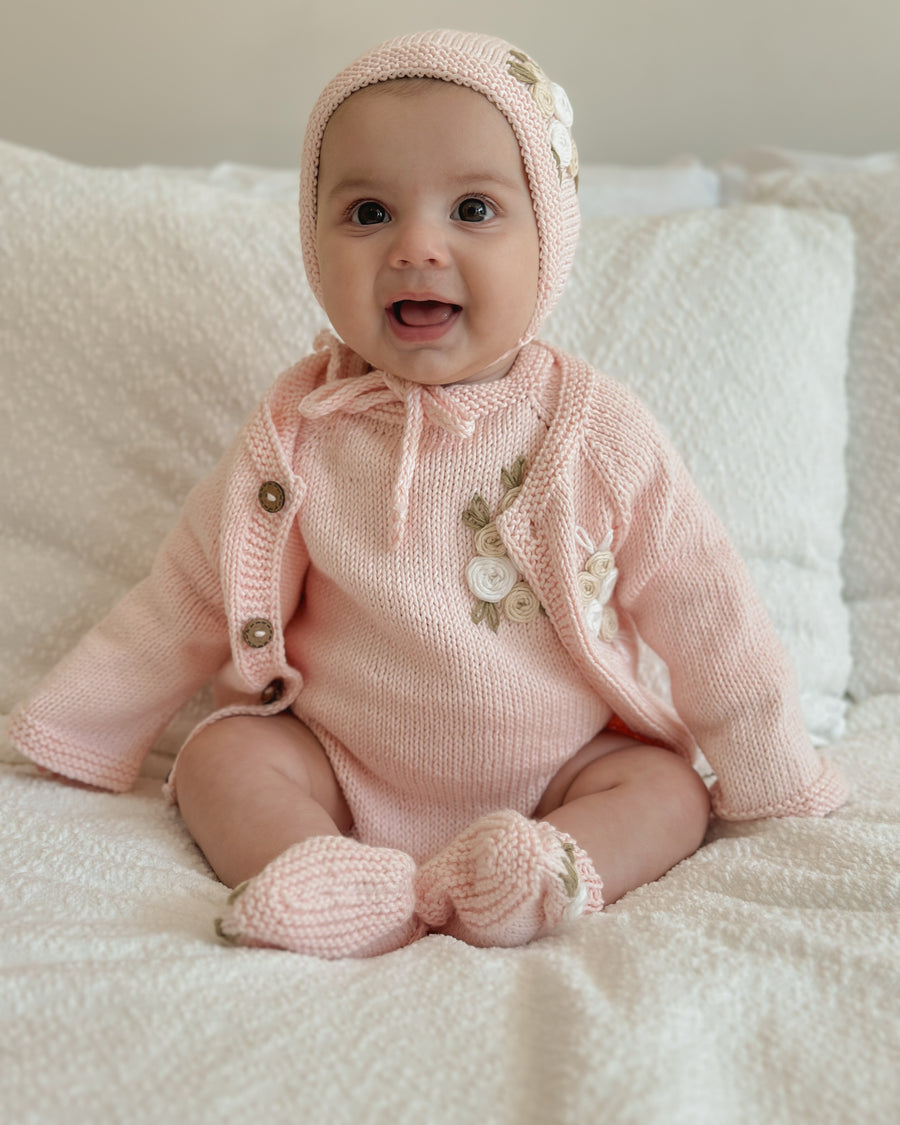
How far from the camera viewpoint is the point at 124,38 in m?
1.69

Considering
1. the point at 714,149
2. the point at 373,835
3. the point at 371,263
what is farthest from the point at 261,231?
the point at 714,149

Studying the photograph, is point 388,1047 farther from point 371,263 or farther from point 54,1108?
point 371,263

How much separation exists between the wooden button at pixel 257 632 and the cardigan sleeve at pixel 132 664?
7 cm

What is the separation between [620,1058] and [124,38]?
1617 millimetres

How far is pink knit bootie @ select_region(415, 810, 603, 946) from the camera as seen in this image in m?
0.79

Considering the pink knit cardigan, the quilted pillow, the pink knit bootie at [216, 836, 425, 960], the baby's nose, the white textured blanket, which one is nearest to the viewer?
the white textured blanket

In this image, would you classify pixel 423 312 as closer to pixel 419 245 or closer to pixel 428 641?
pixel 419 245

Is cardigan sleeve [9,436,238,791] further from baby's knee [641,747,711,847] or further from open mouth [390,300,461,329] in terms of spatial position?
baby's knee [641,747,711,847]

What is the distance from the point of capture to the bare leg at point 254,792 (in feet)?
2.95

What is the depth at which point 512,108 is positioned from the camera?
0.92m

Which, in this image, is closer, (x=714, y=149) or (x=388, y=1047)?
(x=388, y=1047)

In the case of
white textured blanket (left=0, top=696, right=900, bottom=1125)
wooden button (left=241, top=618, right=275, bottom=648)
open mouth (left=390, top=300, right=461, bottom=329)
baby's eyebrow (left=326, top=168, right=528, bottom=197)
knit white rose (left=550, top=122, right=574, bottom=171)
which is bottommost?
white textured blanket (left=0, top=696, right=900, bottom=1125)

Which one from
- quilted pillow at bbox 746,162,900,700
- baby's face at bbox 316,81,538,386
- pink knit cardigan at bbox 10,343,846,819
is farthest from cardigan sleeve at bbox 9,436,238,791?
quilted pillow at bbox 746,162,900,700

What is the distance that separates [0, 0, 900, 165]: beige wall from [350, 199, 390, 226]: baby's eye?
0.85 m
